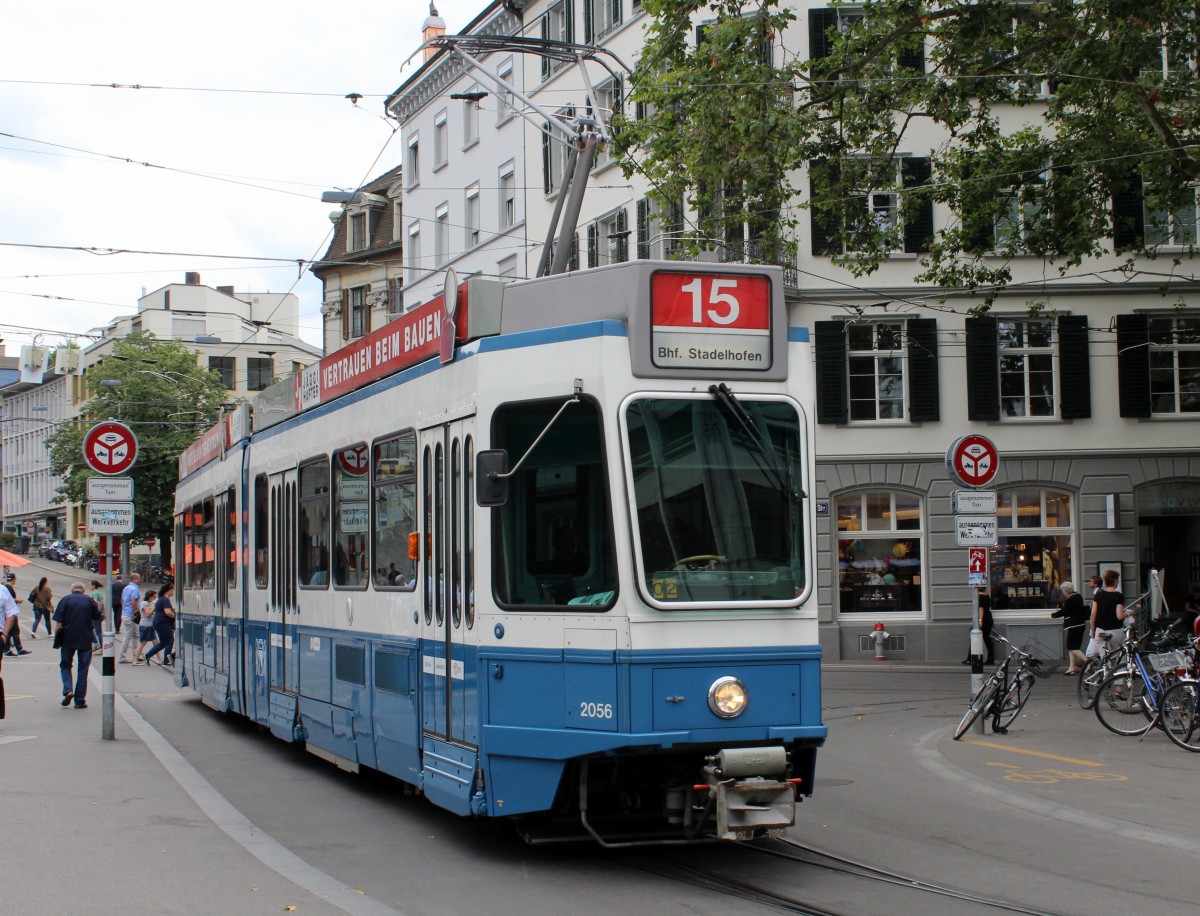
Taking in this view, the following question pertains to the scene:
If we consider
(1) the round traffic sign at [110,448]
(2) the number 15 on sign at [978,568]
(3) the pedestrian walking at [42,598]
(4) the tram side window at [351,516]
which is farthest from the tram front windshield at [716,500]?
(3) the pedestrian walking at [42,598]

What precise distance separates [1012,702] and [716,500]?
29.4 ft

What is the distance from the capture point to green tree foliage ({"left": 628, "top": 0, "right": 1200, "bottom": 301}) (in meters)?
18.6

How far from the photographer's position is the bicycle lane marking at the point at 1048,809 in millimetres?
9555

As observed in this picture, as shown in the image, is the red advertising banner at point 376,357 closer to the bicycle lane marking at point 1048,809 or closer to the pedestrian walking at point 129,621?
the bicycle lane marking at point 1048,809

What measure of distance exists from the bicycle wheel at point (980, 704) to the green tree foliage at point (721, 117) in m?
6.32

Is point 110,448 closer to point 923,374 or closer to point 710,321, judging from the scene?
point 710,321

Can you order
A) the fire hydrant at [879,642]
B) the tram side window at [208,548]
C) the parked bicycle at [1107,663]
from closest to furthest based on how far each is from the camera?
1. the parked bicycle at [1107,663]
2. the tram side window at [208,548]
3. the fire hydrant at [879,642]

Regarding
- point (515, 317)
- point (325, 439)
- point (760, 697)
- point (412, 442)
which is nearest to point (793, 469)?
point (760, 697)

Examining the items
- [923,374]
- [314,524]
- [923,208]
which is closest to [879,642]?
[923,374]

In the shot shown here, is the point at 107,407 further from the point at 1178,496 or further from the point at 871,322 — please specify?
the point at 1178,496

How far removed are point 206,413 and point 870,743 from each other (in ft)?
158

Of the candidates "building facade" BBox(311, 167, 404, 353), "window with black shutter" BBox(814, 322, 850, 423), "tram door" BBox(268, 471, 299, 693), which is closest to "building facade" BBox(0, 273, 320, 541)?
"building facade" BBox(311, 167, 404, 353)

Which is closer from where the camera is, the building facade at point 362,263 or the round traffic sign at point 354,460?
the round traffic sign at point 354,460

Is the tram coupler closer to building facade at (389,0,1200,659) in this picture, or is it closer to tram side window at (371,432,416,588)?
tram side window at (371,432,416,588)
